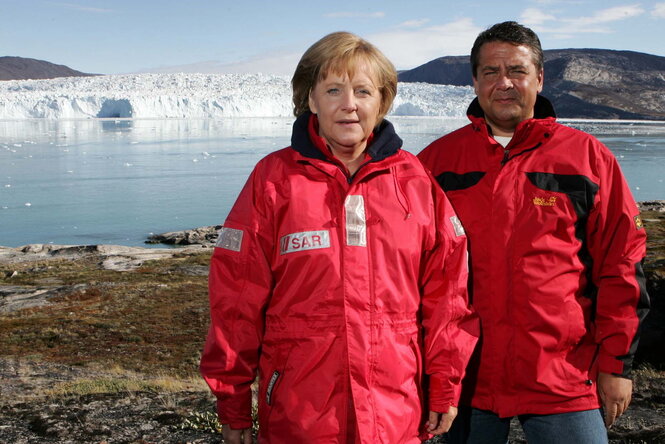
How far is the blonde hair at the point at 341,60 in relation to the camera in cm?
204

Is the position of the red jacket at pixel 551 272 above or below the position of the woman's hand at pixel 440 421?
above

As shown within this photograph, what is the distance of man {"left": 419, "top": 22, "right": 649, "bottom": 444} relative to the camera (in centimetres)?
216

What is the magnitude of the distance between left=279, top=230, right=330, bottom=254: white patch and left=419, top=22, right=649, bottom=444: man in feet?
2.10

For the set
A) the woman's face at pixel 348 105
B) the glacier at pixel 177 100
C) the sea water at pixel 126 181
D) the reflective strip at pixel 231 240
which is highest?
the glacier at pixel 177 100

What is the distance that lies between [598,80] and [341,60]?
158111 millimetres

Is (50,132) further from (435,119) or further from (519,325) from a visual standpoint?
(519,325)

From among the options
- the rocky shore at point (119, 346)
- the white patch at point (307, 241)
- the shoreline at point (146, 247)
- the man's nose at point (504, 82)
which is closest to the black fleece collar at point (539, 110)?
the man's nose at point (504, 82)

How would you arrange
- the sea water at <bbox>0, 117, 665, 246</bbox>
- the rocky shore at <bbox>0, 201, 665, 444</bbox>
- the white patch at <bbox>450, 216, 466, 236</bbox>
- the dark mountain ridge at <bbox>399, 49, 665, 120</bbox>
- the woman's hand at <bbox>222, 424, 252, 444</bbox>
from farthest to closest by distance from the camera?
the dark mountain ridge at <bbox>399, 49, 665, 120</bbox>
the sea water at <bbox>0, 117, 665, 246</bbox>
the rocky shore at <bbox>0, 201, 665, 444</bbox>
the white patch at <bbox>450, 216, 466, 236</bbox>
the woman's hand at <bbox>222, 424, 252, 444</bbox>

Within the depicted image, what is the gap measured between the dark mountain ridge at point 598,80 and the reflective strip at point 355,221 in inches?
4653

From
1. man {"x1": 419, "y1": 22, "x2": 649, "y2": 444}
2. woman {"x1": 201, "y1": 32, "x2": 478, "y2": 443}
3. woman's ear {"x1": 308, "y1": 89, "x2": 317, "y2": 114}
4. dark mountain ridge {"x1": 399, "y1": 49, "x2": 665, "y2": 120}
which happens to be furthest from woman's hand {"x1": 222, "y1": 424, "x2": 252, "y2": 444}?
dark mountain ridge {"x1": 399, "y1": 49, "x2": 665, "y2": 120}

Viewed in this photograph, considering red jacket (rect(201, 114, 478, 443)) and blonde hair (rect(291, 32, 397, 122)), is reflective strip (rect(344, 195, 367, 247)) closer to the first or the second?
red jacket (rect(201, 114, 478, 443))

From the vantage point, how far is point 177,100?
73.8m

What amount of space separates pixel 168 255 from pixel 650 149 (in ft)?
125

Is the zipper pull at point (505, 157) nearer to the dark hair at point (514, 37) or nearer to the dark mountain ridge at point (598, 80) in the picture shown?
the dark hair at point (514, 37)
